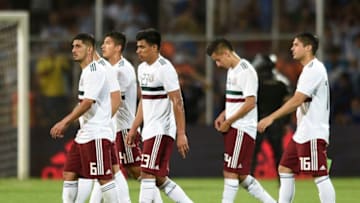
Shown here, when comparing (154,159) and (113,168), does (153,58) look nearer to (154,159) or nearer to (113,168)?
(154,159)

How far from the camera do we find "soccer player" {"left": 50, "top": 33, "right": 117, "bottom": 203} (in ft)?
39.7

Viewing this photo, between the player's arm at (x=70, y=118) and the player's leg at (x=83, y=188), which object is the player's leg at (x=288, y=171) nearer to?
the player's leg at (x=83, y=188)

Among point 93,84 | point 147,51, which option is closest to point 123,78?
point 147,51

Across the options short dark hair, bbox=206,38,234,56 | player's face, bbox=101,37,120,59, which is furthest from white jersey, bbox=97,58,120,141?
short dark hair, bbox=206,38,234,56

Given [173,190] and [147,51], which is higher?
[147,51]

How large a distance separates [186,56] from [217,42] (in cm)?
844

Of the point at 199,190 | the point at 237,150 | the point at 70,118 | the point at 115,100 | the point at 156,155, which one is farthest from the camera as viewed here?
the point at 199,190

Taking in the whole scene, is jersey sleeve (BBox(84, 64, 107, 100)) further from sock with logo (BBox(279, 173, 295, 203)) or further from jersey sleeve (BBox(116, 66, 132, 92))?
sock with logo (BBox(279, 173, 295, 203))

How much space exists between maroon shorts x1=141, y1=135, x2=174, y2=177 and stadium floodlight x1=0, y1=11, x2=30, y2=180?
799 cm

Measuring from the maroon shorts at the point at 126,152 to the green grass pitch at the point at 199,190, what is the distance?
179cm

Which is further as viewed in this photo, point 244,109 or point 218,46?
point 218,46

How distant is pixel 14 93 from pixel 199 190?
476 cm

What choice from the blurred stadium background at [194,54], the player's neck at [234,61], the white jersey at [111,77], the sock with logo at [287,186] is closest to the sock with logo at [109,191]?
the white jersey at [111,77]

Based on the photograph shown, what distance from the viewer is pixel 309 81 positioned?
41.5 feet
